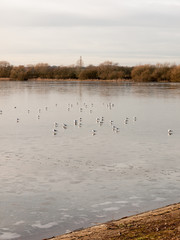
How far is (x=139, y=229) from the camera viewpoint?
23.6ft

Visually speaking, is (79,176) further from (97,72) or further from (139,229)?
(97,72)

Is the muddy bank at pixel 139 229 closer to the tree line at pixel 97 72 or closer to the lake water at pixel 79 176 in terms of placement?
the lake water at pixel 79 176

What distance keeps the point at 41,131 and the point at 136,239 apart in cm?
1532

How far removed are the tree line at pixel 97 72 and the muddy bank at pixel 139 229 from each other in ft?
345

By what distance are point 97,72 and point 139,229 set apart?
126 m

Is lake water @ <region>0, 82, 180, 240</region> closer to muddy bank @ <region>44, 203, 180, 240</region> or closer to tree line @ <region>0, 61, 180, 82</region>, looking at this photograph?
muddy bank @ <region>44, 203, 180, 240</region>

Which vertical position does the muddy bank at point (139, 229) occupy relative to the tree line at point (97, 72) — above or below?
below

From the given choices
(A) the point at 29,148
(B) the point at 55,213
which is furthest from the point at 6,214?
(A) the point at 29,148

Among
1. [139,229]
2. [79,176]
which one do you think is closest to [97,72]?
[79,176]

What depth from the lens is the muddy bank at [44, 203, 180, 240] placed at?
22.4ft

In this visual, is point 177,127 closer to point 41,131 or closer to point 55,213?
point 41,131

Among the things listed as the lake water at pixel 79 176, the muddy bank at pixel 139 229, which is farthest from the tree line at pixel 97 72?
the muddy bank at pixel 139 229

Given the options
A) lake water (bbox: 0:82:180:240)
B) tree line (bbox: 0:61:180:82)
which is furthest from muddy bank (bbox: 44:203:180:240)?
tree line (bbox: 0:61:180:82)

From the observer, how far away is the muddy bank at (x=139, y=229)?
6.82 m
